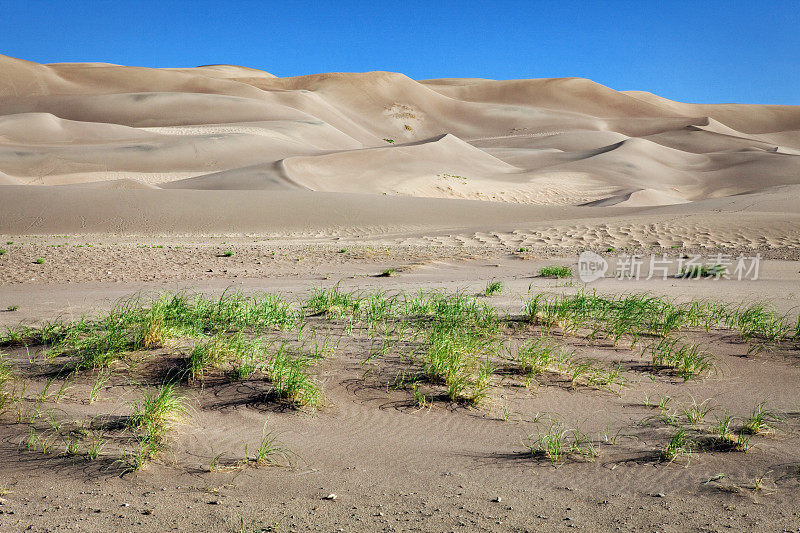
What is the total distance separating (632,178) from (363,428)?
4961 cm

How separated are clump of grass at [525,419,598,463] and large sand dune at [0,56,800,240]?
60.2 feet

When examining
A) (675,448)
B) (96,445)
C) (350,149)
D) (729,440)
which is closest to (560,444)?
(675,448)

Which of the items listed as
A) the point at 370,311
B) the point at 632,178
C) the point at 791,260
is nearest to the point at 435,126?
the point at 632,178

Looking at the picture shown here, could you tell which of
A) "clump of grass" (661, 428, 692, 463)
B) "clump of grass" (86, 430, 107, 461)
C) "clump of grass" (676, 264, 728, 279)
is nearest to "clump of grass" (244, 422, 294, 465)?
"clump of grass" (86, 430, 107, 461)

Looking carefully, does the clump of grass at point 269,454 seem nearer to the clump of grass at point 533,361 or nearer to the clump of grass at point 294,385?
the clump of grass at point 294,385

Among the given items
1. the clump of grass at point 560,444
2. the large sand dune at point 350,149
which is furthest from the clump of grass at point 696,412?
the large sand dune at point 350,149

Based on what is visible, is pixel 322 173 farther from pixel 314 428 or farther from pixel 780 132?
pixel 780 132

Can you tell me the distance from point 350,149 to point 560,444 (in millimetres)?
51123

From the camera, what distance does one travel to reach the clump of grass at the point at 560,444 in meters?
3.43

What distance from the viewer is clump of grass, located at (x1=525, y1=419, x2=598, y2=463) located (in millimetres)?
3432

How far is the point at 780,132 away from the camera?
9981 centimetres

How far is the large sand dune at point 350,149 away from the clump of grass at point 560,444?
18355 mm

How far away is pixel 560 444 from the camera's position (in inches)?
139

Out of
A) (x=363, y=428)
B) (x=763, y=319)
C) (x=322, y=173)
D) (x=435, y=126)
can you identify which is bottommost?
(x=363, y=428)
